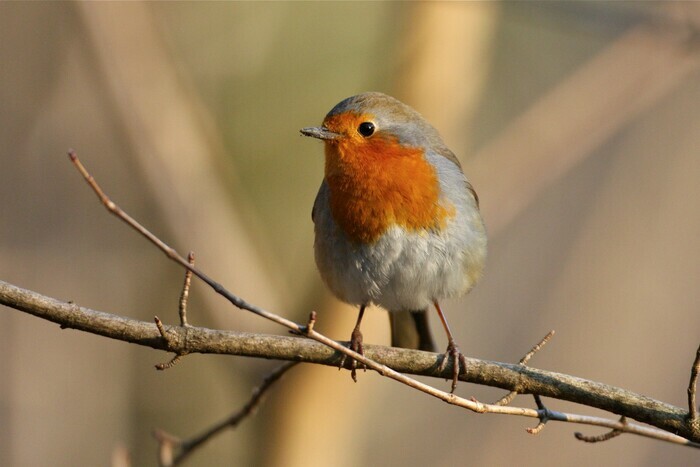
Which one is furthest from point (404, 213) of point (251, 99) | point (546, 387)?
point (251, 99)

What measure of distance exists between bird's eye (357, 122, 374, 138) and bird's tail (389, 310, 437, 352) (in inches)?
41.6

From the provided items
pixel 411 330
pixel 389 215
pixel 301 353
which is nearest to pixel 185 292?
pixel 301 353

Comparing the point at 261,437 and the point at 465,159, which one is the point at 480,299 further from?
the point at 261,437

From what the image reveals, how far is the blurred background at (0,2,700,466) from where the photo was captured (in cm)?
546

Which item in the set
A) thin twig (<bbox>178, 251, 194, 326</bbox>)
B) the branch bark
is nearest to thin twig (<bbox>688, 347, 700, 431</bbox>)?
the branch bark

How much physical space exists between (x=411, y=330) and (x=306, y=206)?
3.41m

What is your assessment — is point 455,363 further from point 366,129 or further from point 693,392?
point 366,129

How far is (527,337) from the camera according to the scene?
23.3ft

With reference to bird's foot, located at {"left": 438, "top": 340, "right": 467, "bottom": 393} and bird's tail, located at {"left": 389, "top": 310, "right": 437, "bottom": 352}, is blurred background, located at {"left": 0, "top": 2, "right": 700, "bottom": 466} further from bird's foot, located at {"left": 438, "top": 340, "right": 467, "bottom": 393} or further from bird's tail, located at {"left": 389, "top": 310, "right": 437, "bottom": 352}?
bird's foot, located at {"left": 438, "top": 340, "right": 467, "bottom": 393}

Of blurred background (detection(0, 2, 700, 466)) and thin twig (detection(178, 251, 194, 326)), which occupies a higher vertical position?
blurred background (detection(0, 2, 700, 466))

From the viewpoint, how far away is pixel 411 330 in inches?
173

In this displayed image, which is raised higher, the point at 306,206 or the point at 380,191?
the point at 306,206

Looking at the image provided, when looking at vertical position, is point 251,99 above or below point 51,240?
above

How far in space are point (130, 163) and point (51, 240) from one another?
1.56m
